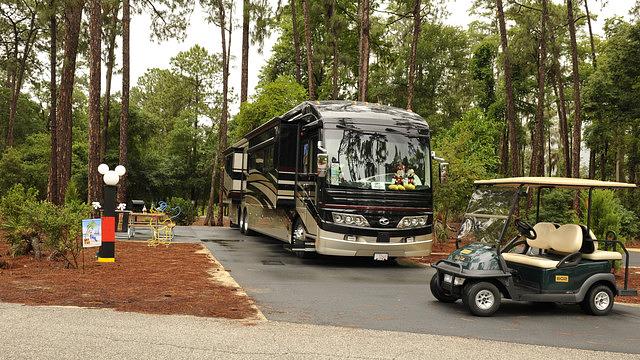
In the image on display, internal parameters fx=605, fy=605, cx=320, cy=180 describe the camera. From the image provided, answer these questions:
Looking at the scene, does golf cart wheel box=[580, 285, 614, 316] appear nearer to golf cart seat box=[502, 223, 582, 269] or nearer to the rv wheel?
golf cart seat box=[502, 223, 582, 269]

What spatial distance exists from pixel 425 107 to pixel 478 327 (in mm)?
35774

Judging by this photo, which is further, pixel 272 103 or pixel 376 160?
pixel 272 103

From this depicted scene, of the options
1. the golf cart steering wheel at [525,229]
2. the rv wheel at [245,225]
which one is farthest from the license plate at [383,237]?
the rv wheel at [245,225]

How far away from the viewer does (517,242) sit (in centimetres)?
920

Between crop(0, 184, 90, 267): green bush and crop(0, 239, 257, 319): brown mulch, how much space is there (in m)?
0.29

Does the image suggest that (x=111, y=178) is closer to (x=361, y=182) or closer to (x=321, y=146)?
(x=321, y=146)

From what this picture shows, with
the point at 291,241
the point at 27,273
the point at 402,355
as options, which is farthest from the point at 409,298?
the point at 27,273

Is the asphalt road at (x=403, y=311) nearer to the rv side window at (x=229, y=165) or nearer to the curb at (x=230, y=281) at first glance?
the curb at (x=230, y=281)

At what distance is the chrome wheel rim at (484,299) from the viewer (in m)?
8.09

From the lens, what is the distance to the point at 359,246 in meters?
12.5

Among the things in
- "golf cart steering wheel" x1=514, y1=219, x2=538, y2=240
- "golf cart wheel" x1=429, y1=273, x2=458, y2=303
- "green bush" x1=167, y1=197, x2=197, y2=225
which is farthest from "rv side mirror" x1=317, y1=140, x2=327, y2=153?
"green bush" x1=167, y1=197, x2=197, y2=225

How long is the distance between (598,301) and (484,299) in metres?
1.81

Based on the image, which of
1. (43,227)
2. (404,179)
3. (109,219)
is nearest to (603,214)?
(404,179)

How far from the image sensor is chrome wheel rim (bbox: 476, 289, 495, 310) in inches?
319
